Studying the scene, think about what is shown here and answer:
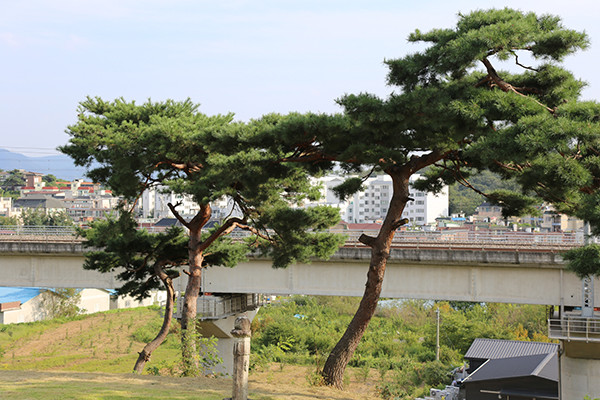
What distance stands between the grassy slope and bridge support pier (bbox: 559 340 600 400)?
229 inches

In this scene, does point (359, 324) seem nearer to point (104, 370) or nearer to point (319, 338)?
point (104, 370)

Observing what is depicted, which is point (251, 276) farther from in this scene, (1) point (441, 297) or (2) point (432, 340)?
(2) point (432, 340)

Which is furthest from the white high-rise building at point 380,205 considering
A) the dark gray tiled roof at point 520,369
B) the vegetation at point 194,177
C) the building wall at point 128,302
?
the vegetation at point 194,177

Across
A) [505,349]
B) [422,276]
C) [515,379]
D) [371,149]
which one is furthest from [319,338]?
[371,149]

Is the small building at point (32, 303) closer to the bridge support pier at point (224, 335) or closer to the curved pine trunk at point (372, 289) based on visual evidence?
the bridge support pier at point (224, 335)

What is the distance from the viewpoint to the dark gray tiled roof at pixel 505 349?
88.3 feet

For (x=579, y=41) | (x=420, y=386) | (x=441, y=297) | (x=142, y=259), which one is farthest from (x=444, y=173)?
(x=420, y=386)

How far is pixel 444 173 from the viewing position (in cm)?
1462

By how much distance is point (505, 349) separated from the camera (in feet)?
91.0

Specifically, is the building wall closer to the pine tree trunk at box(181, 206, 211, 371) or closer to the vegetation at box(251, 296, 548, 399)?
the vegetation at box(251, 296, 548, 399)

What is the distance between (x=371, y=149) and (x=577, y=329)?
384 inches

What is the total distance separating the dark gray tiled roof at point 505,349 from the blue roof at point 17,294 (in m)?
32.2

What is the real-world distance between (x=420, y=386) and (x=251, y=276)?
10.4 m

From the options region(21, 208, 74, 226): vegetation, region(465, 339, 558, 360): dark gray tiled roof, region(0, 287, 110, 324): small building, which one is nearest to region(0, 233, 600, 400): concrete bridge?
A: region(465, 339, 558, 360): dark gray tiled roof
